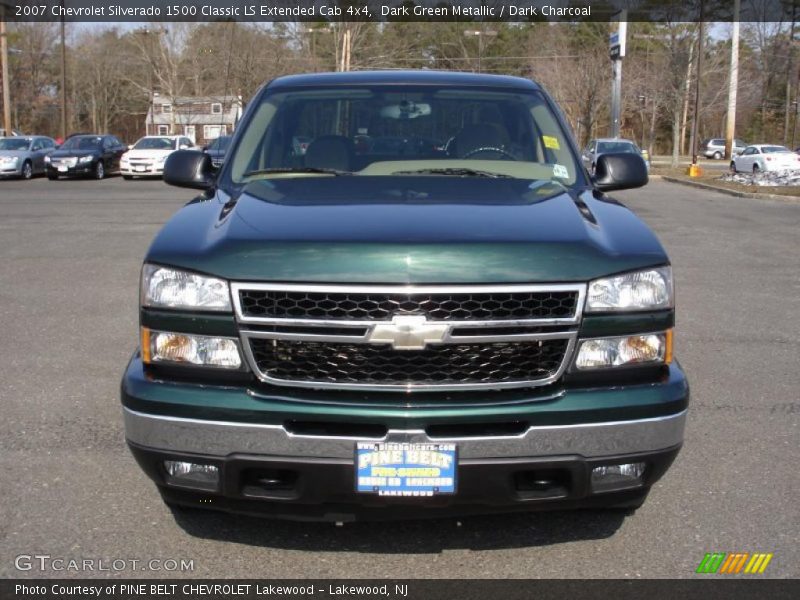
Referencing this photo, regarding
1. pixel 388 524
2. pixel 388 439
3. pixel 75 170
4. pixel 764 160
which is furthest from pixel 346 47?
pixel 388 439

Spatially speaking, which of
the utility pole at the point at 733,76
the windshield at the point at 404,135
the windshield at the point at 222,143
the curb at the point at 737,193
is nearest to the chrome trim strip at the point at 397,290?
the windshield at the point at 404,135

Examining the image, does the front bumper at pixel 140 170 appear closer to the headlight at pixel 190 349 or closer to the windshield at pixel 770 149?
the windshield at pixel 770 149

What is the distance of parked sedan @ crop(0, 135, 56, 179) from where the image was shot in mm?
29000

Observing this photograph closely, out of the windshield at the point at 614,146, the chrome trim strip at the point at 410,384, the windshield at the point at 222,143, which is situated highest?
the windshield at the point at 614,146

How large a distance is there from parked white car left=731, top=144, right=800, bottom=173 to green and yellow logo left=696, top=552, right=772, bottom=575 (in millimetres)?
30274

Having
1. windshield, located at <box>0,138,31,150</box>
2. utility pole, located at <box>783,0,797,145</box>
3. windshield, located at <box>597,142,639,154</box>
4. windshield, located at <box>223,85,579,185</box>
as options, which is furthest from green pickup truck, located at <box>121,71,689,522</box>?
utility pole, located at <box>783,0,797,145</box>

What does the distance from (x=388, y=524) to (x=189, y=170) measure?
2149 mm

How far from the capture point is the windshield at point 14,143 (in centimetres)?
3030

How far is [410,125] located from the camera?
4727mm

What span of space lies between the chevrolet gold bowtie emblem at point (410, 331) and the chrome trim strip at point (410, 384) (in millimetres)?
148

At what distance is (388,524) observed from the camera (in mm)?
3691

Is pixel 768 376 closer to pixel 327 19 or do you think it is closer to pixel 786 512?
pixel 786 512
